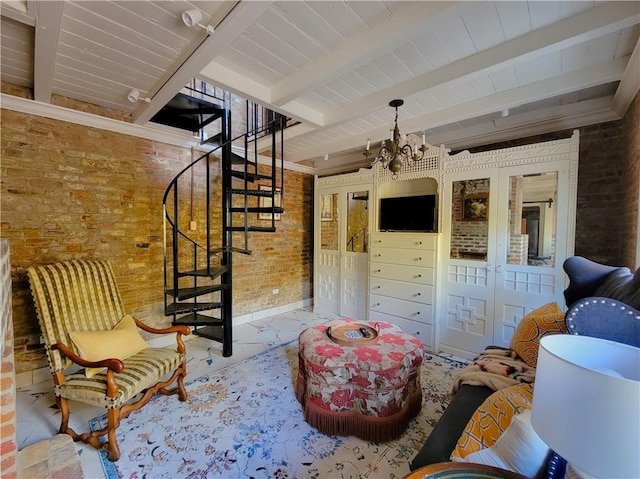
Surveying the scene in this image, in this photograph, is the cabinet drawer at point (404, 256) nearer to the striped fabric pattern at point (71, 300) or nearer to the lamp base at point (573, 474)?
the lamp base at point (573, 474)

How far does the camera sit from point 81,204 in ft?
9.14

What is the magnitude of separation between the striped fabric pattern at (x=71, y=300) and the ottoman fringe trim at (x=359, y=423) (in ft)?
6.15

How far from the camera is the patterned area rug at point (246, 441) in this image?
170 centimetres

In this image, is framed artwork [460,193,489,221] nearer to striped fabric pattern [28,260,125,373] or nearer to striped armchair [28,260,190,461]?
striped armchair [28,260,190,461]

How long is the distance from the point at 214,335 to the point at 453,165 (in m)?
3.45

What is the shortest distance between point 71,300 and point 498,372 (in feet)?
10.7

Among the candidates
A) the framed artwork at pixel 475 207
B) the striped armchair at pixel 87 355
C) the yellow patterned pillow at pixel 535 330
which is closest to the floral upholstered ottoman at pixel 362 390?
the yellow patterned pillow at pixel 535 330

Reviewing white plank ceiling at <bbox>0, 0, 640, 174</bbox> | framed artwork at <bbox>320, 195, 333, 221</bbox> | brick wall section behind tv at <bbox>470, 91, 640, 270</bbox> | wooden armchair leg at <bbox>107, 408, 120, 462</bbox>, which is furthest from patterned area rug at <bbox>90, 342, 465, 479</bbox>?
framed artwork at <bbox>320, 195, 333, 221</bbox>

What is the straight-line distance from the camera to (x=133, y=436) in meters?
1.96

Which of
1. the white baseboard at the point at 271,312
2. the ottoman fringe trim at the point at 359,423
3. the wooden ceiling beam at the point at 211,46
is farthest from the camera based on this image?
the white baseboard at the point at 271,312

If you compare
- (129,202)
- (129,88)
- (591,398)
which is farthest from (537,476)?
(129,202)

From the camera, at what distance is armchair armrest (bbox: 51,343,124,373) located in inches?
71.0

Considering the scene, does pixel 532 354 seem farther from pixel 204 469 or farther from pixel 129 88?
pixel 129 88

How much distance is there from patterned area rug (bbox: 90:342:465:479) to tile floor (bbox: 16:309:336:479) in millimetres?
135
